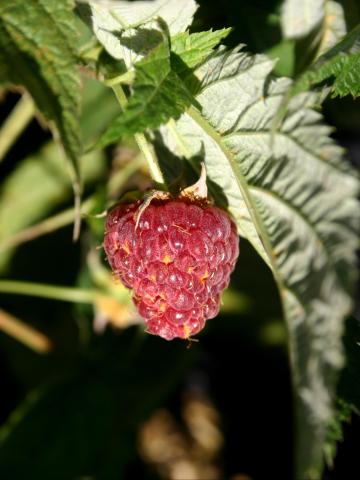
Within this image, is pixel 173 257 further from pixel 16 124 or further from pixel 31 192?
pixel 31 192

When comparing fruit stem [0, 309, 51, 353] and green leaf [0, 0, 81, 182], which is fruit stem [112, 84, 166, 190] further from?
fruit stem [0, 309, 51, 353]

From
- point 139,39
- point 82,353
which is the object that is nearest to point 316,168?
point 139,39

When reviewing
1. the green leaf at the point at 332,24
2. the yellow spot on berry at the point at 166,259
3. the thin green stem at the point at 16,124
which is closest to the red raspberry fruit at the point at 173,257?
the yellow spot on berry at the point at 166,259

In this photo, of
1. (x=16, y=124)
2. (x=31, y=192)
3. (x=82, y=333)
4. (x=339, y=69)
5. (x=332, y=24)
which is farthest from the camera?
(x=31, y=192)

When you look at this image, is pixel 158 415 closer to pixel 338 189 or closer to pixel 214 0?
pixel 214 0

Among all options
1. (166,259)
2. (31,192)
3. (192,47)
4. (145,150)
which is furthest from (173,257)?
(31,192)

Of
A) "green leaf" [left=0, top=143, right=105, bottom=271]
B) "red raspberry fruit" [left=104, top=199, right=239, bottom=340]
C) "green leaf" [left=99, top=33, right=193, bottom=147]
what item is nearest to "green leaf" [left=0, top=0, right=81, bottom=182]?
"green leaf" [left=99, top=33, right=193, bottom=147]

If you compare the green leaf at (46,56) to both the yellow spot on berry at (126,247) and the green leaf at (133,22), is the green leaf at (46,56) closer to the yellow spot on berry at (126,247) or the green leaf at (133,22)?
the green leaf at (133,22)
